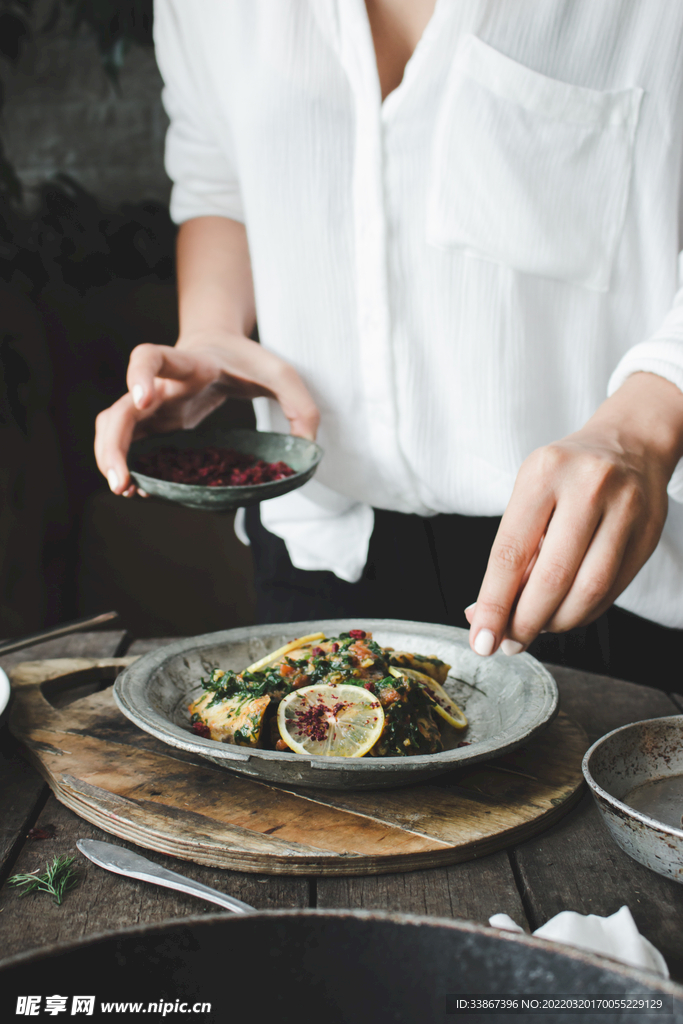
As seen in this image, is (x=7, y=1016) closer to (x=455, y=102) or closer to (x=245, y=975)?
(x=245, y=975)

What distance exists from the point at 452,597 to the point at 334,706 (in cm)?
54

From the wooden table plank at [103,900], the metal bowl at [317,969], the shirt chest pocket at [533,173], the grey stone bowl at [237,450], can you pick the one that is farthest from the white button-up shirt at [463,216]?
the metal bowl at [317,969]

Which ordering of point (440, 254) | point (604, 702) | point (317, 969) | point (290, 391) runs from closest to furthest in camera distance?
point (317, 969) < point (604, 702) < point (440, 254) < point (290, 391)

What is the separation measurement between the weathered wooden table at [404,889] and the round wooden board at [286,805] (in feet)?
0.04

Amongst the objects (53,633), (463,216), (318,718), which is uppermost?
(463,216)

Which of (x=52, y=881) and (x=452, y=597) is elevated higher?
(x=52, y=881)

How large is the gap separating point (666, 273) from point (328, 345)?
523mm

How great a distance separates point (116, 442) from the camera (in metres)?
1.08

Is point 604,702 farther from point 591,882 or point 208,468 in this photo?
point 208,468

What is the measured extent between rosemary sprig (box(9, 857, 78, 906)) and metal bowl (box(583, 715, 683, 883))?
1.43 feet

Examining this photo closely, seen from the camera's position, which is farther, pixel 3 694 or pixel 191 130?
pixel 191 130

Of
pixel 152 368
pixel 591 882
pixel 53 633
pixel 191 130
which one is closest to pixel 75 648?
pixel 53 633

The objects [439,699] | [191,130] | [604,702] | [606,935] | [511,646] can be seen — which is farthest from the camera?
[191,130]

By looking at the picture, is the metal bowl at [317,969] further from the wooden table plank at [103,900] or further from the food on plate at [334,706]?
the food on plate at [334,706]
